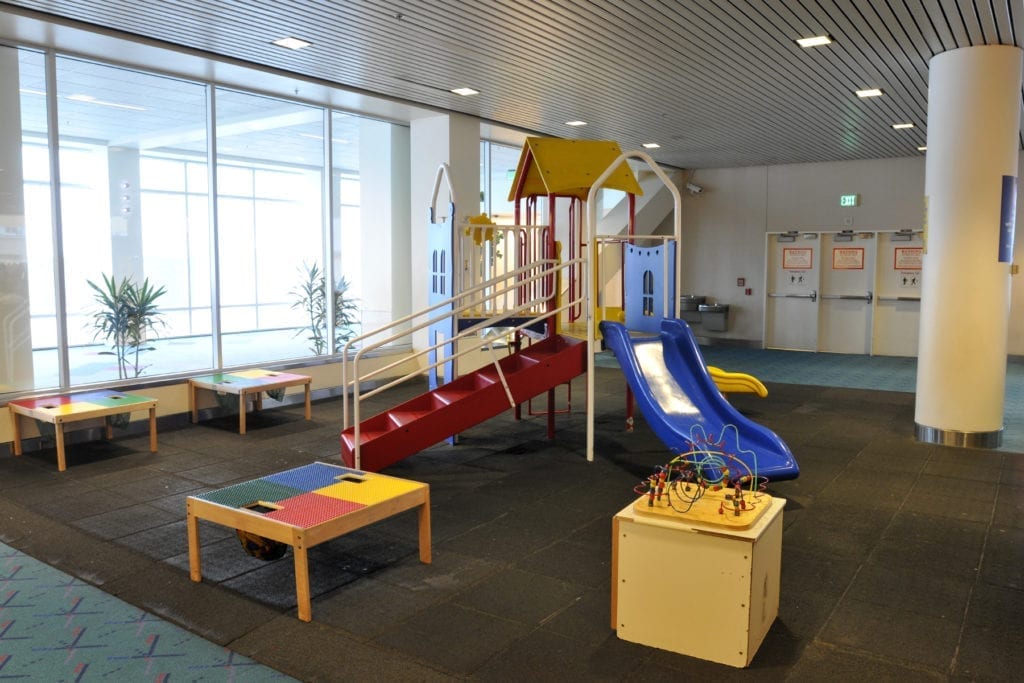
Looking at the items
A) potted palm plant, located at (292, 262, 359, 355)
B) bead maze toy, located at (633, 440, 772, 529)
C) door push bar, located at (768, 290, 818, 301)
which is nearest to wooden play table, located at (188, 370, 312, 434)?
potted palm plant, located at (292, 262, 359, 355)

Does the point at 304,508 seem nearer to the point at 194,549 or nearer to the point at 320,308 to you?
the point at 194,549

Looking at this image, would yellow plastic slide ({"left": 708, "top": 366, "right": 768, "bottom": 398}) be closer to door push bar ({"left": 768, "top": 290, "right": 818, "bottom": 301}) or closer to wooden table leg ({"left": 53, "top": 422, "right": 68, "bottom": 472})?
wooden table leg ({"left": 53, "top": 422, "right": 68, "bottom": 472})

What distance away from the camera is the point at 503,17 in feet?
18.8

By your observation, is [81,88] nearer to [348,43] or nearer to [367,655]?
[348,43]

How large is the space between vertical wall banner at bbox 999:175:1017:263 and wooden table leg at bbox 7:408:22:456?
808 centimetres

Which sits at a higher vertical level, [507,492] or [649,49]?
[649,49]

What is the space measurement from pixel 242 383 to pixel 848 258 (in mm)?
10335

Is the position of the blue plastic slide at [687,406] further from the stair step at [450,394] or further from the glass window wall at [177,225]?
the glass window wall at [177,225]

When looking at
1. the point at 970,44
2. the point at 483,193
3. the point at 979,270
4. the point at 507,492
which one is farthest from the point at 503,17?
the point at 483,193

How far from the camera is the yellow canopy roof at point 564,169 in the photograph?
6.84m

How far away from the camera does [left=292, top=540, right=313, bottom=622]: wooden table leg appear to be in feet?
11.3

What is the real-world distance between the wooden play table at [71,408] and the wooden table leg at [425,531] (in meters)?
3.36

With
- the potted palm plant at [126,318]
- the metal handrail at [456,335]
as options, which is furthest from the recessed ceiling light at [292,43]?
the potted palm plant at [126,318]

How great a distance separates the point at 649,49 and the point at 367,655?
525 cm
